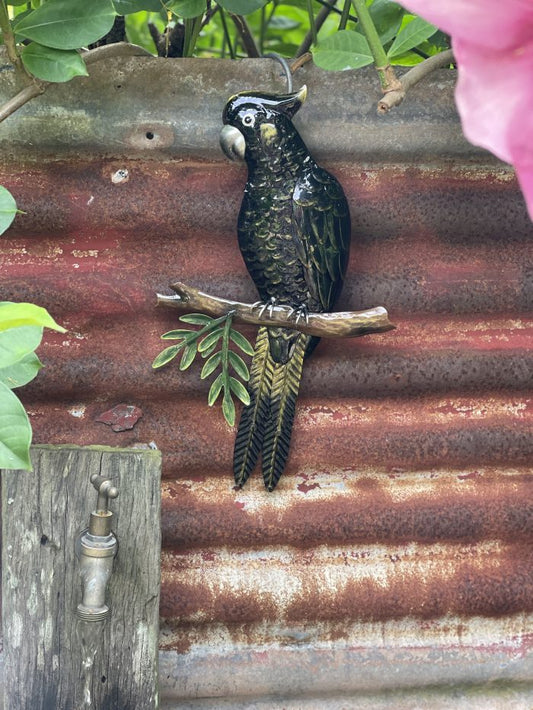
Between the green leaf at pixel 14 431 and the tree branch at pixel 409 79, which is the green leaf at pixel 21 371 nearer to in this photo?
the green leaf at pixel 14 431

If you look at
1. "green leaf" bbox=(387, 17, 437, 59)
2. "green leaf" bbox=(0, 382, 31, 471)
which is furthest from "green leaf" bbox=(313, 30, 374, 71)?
"green leaf" bbox=(0, 382, 31, 471)

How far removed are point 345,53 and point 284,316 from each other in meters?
0.23

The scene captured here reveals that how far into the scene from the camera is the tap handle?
1.91 feet

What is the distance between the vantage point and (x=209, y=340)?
689mm

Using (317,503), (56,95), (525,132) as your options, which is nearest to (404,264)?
(317,503)

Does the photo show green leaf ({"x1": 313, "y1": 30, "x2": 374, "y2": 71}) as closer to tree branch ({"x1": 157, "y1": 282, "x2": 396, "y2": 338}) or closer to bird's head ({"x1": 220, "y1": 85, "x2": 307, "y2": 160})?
bird's head ({"x1": 220, "y1": 85, "x2": 307, "y2": 160})

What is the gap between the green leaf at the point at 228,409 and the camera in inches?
26.9

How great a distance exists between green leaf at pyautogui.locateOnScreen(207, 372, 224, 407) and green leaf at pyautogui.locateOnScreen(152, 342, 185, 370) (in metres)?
0.04

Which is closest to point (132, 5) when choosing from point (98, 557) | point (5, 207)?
point (5, 207)

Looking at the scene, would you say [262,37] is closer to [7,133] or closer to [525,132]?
[7,133]

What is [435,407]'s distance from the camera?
2.34 ft

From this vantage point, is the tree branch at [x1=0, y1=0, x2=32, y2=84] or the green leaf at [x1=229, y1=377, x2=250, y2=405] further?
the green leaf at [x1=229, y1=377, x2=250, y2=405]

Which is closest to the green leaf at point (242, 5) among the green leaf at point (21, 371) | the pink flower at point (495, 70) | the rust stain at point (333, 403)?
the rust stain at point (333, 403)

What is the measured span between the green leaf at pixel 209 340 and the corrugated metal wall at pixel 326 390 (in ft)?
0.11
